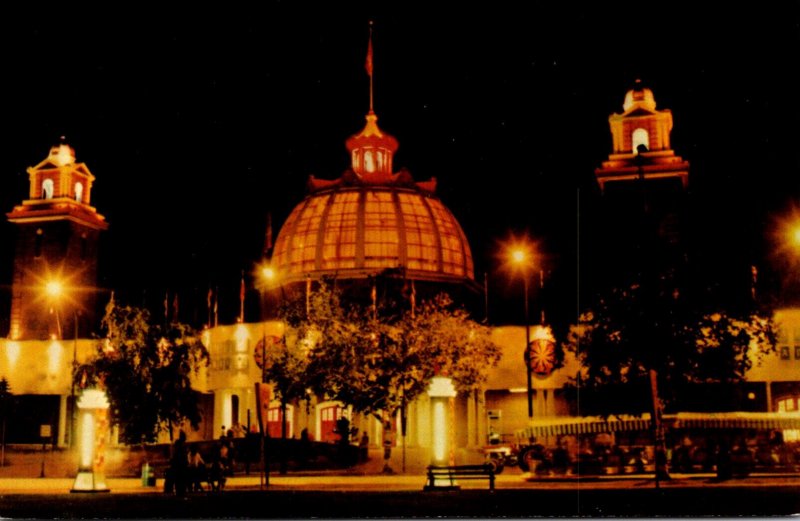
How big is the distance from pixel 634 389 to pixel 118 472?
71.2 ft

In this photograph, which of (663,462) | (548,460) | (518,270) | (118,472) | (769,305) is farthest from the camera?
(518,270)

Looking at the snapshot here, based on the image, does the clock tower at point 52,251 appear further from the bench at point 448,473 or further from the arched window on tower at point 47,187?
the bench at point 448,473

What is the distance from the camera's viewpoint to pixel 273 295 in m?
89.1

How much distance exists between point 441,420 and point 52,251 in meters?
62.3

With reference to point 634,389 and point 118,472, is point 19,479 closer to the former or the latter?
Result: point 118,472

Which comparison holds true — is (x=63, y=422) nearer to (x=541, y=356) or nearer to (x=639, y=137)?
(x=541, y=356)

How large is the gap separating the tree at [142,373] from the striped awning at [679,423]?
18659mm

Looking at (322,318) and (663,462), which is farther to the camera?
(322,318)

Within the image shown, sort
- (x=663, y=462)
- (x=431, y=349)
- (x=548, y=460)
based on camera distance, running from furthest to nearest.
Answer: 1. (x=431, y=349)
2. (x=548, y=460)
3. (x=663, y=462)

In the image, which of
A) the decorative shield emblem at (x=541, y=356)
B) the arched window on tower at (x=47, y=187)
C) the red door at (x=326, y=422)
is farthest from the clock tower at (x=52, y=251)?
the decorative shield emblem at (x=541, y=356)

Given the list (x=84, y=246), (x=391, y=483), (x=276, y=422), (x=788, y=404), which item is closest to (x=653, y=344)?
(x=391, y=483)

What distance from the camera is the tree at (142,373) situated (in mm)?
52594

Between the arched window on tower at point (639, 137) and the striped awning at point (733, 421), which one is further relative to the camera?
the arched window on tower at point (639, 137)

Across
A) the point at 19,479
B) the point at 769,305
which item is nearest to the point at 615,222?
the point at 769,305
